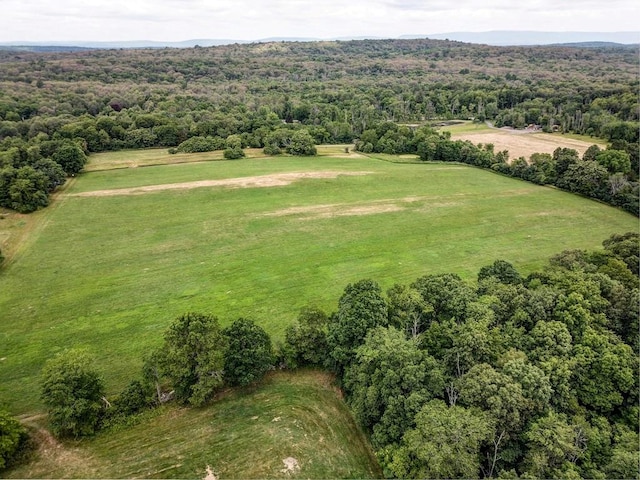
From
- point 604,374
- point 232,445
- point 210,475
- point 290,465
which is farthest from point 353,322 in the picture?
point 604,374

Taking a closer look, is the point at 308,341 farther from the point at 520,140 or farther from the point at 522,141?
the point at 520,140

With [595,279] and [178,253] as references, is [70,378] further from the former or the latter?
[595,279]

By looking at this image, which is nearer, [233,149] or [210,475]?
[210,475]

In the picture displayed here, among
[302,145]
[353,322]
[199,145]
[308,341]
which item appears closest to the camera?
[353,322]

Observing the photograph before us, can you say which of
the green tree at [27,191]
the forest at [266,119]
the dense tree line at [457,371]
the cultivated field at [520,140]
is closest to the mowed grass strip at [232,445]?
the dense tree line at [457,371]

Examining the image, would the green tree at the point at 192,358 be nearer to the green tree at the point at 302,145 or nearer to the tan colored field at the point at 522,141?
the green tree at the point at 302,145

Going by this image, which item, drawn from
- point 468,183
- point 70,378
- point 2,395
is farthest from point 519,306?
point 468,183
